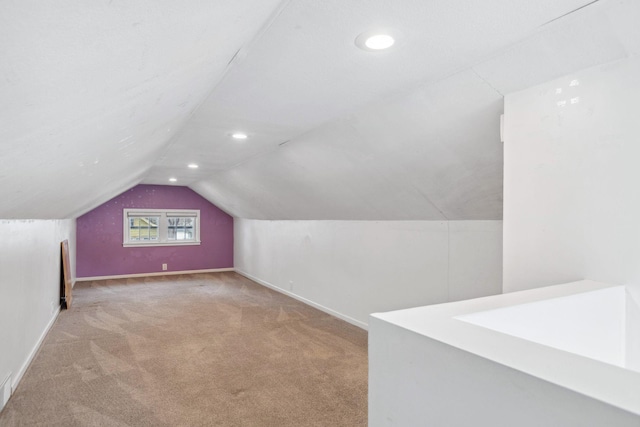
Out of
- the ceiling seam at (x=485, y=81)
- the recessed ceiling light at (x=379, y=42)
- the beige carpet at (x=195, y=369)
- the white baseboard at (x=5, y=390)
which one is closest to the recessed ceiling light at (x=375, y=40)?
the recessed ceiling light at (x=379, y=42)

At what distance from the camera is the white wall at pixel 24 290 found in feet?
8.17

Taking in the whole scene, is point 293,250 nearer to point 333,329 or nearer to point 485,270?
point 333,329

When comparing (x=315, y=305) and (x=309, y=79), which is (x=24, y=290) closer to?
(x=309, y=79)

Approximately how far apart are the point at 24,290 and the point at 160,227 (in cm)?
499

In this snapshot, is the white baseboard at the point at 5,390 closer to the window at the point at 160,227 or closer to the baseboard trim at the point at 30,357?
the baseboard trim at the point at 30,357

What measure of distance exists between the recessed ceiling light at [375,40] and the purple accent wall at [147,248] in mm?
7139

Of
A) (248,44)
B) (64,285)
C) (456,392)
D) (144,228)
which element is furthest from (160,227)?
(456,392)

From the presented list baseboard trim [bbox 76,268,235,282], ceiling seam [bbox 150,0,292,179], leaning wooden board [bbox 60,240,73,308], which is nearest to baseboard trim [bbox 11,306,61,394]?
leaning wooden board [bbox 60,240,73,308]

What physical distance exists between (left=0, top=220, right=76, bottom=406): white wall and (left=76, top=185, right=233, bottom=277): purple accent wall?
2.96m

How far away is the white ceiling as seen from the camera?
0.76 meters

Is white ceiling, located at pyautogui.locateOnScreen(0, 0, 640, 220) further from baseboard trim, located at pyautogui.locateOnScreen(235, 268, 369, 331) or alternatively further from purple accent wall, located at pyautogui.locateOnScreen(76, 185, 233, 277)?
purple accent wall, located at pyautogui.locateOnScreen(76, 185, 233, 277)

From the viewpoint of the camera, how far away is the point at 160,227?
26.0 ft

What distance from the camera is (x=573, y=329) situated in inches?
54.3

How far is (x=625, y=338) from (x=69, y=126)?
7.12 ft
